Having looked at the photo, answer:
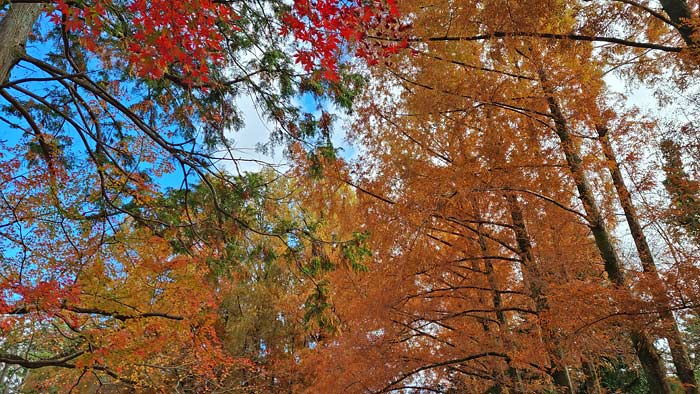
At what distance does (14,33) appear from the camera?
130 inches

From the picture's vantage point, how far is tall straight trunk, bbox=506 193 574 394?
16.3 ft

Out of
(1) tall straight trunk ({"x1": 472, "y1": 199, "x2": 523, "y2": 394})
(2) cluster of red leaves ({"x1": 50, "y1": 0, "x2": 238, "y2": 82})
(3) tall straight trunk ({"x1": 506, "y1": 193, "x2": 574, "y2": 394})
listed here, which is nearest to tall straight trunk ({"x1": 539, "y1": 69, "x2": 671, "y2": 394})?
(3) tall straight trunk ({"x1": 506, "y1": 193, "x2": 574, "y2": 394})

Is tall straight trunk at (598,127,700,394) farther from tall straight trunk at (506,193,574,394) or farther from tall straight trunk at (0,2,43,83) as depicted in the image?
tall straight trunk at (0,2,43,83)

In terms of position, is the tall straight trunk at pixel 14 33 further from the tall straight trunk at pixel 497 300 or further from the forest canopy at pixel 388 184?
the tall straight trunk at pixel 497 300

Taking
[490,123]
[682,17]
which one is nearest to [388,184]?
[490,123]

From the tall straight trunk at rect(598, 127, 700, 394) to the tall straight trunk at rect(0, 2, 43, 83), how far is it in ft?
19.3

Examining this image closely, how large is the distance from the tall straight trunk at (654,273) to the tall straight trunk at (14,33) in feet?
19.3

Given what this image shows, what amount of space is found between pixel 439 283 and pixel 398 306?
93 cm

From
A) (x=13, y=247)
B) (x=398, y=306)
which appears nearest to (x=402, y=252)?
(x=398, y=306)

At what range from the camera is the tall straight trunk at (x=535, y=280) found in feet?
16.3

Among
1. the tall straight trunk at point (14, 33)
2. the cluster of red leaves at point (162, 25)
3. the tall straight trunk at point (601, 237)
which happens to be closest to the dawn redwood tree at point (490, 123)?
the tall straight trunk at point (601, 237)

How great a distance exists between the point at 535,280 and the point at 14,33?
6.03 metres

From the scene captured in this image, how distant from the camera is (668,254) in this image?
6148 mm

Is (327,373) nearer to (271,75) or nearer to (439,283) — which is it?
(439,283)
